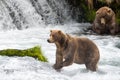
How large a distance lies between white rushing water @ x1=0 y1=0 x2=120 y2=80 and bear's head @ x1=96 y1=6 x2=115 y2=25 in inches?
31.0

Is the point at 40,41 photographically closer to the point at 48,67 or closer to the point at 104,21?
the point at 104,21

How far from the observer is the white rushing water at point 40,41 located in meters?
8.40

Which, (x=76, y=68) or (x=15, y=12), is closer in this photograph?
(x=76, y=68)

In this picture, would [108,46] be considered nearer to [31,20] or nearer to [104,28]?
[104,28]

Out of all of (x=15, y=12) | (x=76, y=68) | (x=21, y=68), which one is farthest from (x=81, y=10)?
(x=21, y=68)

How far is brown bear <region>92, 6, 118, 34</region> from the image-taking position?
1612cm

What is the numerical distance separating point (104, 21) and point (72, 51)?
732 cm

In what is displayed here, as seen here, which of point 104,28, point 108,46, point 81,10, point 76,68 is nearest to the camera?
point 76,68

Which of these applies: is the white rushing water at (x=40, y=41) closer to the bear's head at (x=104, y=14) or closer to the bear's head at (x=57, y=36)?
the bear's head at (x=57, y=36)

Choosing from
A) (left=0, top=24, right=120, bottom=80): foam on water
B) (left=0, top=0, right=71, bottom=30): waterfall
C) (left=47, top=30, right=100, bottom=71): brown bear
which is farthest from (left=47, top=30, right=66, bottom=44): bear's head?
(left=0, top=0, right=71, bottom=30): waterfall

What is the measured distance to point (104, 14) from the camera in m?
16.2

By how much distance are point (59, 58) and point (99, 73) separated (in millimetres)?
904

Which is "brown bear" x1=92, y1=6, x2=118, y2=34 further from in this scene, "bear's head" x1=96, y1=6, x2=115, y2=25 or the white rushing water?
the white rushing water

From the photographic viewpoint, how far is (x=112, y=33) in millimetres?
16000
